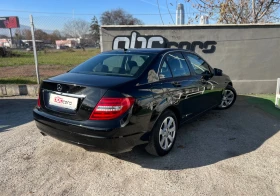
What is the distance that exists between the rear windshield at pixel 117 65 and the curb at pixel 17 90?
13.8ft

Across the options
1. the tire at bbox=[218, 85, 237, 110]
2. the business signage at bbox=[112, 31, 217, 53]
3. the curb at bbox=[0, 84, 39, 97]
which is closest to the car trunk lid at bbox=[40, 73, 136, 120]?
the tire at bbox=[218, 85, 237, 110]

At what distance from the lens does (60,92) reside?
2.84 meters

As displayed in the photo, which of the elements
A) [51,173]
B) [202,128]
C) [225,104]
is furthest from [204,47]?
[51,173]

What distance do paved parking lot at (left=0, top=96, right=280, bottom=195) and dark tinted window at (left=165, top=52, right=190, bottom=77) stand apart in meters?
1.15

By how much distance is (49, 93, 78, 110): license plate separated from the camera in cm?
274

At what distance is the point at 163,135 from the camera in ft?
10.8

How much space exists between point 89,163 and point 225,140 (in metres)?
2.33

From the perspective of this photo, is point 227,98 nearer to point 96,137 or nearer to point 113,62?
point 113,62

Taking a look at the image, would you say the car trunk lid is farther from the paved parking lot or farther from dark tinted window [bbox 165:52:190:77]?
dark tinted window [bbox 165:52:190:77]

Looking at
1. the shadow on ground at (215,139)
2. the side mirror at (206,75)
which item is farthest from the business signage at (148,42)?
the side mirror at (206,75)

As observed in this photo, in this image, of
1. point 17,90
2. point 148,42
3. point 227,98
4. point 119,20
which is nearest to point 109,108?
point 227,98

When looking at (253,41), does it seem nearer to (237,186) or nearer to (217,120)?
(217,120)

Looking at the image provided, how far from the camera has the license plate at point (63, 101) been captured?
274 centimetres

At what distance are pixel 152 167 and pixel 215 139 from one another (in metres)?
1.49
